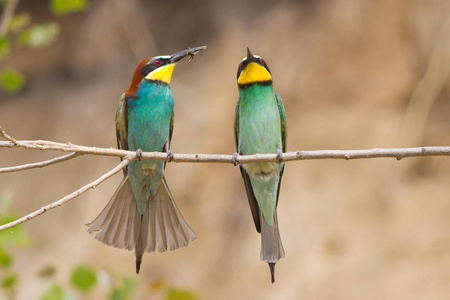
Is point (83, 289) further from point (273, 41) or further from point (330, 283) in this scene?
point (273, 41)

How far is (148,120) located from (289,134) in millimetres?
1449

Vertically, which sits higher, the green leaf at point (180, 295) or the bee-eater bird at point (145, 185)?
the bee-eater bird at point (145, 185)

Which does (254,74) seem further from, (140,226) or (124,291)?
(124,291)

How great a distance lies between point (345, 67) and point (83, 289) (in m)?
2.21

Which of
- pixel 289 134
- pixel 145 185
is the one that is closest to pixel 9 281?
pixel 145 185

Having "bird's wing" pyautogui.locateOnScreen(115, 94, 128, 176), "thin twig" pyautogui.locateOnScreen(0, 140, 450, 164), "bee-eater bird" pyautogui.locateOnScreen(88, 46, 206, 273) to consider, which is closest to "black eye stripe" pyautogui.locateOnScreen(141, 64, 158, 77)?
"bee-eater bird" pyautogui.locateOnScreen(88, 46, 206, 273)

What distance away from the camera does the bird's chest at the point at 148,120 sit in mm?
2488

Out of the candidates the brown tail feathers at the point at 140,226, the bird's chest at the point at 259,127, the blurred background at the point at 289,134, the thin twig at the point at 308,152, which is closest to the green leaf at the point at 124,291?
the brown tail feathers at the point at 140,226

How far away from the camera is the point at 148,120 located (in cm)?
249

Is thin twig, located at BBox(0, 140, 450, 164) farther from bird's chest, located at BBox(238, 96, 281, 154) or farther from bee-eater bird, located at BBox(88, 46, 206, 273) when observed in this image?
bird's chest, located at BBox(238, 96, 281, 154)

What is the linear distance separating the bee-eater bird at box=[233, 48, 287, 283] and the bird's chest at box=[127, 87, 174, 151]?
1.01 feet

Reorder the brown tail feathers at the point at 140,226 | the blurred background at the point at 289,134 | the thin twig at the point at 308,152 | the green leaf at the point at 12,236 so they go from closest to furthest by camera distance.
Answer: the thin twig at the point at 308,152, the green leaf at the point at 12,236, the brown tail feathers at the point at 140,226, the blurred background at the point at 289,134

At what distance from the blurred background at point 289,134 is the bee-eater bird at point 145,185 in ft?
4.19

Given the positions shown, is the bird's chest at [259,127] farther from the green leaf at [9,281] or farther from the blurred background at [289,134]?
the blurred background at [289,134]
